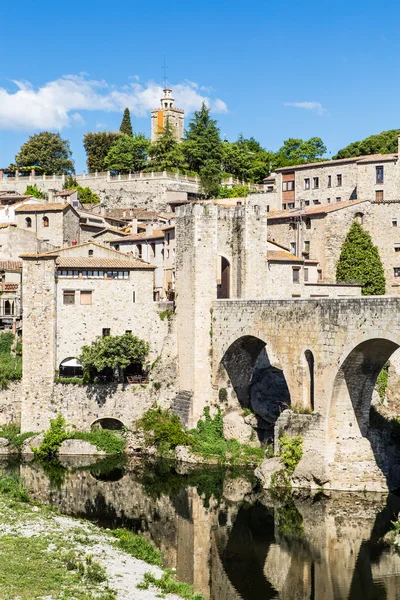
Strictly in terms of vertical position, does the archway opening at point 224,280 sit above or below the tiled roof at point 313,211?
below

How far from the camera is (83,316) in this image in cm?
4412

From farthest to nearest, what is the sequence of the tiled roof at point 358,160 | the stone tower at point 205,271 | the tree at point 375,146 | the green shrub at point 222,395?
the tree at point 375,146 < the tiled roof at point 358,160 < the stone tower at point 205,271 < the green shrub at point 222,395

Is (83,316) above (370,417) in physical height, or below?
above

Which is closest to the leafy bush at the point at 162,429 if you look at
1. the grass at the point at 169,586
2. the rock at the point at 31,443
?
the rock at the point at 31,443

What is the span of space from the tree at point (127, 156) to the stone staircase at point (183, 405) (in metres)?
46.1

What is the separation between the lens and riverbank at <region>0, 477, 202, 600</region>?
72.3 feet

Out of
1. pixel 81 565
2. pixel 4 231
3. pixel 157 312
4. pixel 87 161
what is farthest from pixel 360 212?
→ pixel 87 161

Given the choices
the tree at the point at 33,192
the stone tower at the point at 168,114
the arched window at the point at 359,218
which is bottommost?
the arched window at the point at 359,218

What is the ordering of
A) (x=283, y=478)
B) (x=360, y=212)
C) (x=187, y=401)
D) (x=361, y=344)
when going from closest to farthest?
1. (x=361, y=344)
2. (x=283, y=478)
3. (x=187, y=401)
4. (x=360, y=212)

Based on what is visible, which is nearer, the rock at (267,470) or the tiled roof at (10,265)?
the rock at (267,470)

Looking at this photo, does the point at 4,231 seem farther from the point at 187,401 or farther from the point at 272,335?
the point at 272,335

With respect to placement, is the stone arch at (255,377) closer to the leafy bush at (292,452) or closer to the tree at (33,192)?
the leafy bush at (292,452)

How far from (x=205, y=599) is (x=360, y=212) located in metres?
36.2

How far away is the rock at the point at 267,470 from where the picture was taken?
3491cm
